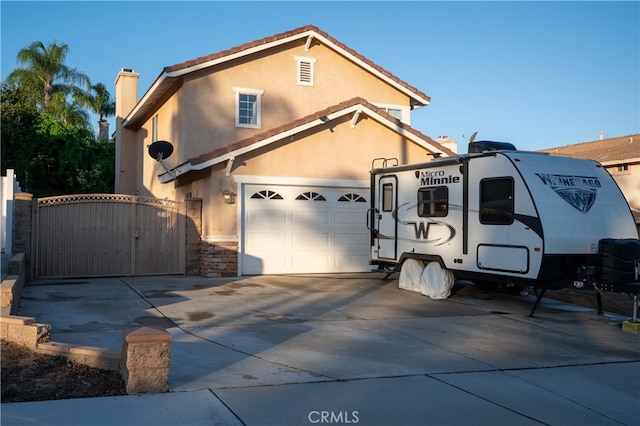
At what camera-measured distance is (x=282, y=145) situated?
16641 millimetres

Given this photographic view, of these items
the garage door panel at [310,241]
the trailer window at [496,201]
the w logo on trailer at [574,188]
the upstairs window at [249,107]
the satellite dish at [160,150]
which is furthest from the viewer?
the upstairs window at [249,107]

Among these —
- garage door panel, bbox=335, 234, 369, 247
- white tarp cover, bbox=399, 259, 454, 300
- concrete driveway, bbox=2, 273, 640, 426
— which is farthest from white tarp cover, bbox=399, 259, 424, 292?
garage door panel, bbox=335, 234, 369, 247

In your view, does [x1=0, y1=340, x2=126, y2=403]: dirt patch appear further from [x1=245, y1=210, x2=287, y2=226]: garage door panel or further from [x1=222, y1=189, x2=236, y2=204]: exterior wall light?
[x1=245, y1=210, x2=287, y2=226]: garage door panel

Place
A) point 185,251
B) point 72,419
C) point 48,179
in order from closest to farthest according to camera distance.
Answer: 1. point 72,419
2. point 185,251
3. point 48,179

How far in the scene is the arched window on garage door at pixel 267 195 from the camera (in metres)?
16.4

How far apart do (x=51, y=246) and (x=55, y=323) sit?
5690 mm

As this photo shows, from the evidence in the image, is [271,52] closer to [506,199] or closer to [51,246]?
[51,246]

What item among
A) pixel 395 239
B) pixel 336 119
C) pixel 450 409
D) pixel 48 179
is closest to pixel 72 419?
pixel 450 409

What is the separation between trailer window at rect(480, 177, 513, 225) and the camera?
37.3 feet

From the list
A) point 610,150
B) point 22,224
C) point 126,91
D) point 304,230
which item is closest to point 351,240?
point 304,230

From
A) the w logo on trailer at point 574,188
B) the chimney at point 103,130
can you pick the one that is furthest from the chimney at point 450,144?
the chimney at point 103,130

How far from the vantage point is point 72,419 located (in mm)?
5320

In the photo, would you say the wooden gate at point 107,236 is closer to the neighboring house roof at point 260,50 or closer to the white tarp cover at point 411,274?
the neighboring house roof at point 260,50

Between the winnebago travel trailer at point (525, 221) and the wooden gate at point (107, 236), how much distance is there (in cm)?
627
